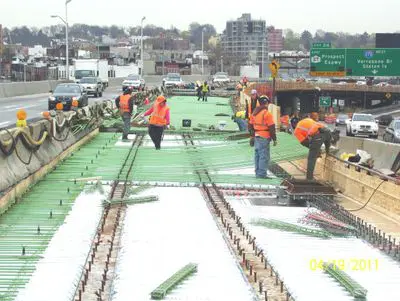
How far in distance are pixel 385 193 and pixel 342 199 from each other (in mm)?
1262

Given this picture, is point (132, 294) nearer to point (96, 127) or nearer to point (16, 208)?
point (16, 208)

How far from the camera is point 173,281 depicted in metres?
7.22

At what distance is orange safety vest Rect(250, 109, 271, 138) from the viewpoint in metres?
14.7

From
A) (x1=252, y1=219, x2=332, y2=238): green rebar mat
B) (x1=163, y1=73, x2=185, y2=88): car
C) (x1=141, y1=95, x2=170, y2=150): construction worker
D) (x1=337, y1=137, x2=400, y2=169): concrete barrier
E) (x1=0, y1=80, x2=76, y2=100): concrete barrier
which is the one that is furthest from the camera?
(x1=163, y1=73, x2=185, y2=88): car

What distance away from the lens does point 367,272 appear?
800 centimetres

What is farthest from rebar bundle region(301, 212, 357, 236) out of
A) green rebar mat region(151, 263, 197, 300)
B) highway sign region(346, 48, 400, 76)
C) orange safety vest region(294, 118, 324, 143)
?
highway sign region(346, 48, 400, 76)

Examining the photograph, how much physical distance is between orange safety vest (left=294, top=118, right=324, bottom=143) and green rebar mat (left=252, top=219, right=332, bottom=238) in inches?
121

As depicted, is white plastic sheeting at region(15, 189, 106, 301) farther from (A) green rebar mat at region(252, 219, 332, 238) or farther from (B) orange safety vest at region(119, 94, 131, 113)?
(B) orange safety vest at region(119, 94, 131, 113)

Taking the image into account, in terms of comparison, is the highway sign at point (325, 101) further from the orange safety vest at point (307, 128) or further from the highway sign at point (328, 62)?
the orange safety vest at point (307, 128)

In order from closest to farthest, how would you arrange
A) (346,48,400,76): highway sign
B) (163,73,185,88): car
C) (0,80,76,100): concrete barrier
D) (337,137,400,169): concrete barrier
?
1. (337,137,400,169): concrete barrier
2. (0,80,76,100): concrete barrier
3. (346,48,400,76): highway sign
4. (163,73,185,88): car

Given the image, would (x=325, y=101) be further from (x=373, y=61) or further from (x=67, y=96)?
(x=67, y=96)
